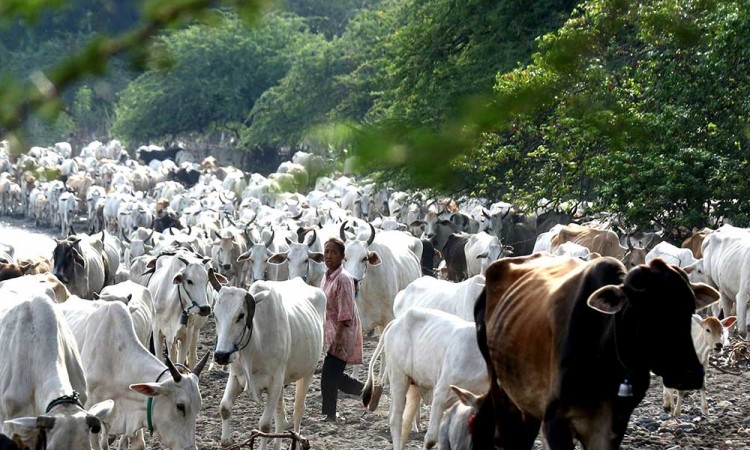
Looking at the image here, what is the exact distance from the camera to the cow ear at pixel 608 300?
4879mm

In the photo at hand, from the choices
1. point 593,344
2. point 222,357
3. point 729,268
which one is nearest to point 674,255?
point 729,268

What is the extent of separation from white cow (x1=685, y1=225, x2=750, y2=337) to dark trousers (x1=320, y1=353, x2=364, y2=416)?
525 centimetres

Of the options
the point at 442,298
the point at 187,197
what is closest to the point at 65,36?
the point at 442,298

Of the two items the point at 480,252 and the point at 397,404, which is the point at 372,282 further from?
the point at 480,252

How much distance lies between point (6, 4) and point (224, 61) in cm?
4539

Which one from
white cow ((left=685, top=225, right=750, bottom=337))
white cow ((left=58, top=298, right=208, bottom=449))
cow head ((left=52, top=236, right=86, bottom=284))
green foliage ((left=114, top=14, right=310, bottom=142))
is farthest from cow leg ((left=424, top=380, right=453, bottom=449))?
green foliage ((left=114, top=14, right=310, bottom=142))

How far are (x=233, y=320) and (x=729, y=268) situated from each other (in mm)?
7973

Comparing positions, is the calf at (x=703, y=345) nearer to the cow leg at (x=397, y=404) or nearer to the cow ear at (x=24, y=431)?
the cow leg at (x=397, y=404)

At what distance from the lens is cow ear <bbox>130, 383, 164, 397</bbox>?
778 centimetres

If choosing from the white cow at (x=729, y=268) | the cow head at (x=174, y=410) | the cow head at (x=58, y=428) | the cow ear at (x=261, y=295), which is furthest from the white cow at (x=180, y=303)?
the white cow at (x=729, y=268)

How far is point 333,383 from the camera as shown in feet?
34.6

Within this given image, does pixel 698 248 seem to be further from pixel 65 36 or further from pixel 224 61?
pixel 224 61

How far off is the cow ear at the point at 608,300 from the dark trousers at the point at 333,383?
579cm

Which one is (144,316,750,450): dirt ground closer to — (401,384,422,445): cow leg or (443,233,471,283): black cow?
(401,384,422,445): cow leg
